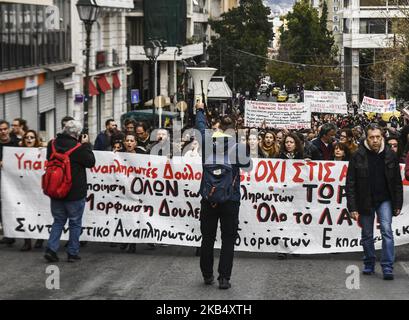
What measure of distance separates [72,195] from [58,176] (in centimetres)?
28

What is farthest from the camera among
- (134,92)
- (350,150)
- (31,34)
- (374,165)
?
(134,92)

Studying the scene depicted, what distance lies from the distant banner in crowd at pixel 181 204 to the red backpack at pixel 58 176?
136 cm

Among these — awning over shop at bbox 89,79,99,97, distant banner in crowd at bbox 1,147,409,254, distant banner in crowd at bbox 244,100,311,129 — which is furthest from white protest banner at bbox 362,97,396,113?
distant banner in crowd at bbox 1,147,409,254

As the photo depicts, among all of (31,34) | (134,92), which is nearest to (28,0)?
(31,34)

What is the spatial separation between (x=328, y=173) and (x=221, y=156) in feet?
9.00

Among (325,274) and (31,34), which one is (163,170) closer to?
(325,274)

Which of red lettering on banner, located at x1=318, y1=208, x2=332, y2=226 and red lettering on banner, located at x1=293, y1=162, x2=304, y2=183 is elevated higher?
red lettering on banner, located at x1=293, y1=162, x2=304, y2=183

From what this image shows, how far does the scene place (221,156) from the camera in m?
9.42

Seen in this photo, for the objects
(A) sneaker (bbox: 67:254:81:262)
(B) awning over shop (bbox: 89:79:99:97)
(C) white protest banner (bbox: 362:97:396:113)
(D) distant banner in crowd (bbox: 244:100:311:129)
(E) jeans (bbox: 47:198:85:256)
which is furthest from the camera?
(B) awning over shop (bbox: 89:79:99:97)

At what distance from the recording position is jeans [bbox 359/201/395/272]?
1014 cm

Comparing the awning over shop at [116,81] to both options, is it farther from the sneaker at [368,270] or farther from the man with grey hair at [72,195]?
the sneaker at [368,270]

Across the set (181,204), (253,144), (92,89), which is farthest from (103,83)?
(181,204)

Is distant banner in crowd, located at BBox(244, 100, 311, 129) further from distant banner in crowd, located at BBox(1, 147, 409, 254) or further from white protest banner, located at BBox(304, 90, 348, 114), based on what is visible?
distant banner in crowd, located at BBox(1, 147, 409, 254)
